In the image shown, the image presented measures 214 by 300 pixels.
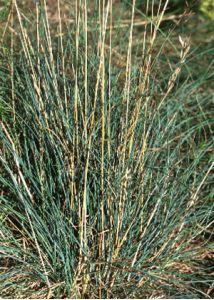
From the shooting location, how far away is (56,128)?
204cm

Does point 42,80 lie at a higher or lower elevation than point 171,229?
A: higher

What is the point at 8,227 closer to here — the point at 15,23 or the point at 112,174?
the point at 112,174

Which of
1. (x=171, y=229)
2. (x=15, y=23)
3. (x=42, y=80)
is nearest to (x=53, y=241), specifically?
(x=171, y=229)

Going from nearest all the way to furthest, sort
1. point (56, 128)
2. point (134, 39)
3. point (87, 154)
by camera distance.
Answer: point (87, 154) < point (56, 128) < point (134, 39)

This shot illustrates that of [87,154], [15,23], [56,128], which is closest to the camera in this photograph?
[87,154]

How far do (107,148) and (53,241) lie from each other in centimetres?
38

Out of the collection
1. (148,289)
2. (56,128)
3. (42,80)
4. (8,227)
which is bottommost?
(148,289)

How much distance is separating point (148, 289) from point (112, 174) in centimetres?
42

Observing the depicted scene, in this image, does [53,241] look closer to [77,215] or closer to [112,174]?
[77,215]

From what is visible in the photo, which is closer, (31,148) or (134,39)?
(31,148)

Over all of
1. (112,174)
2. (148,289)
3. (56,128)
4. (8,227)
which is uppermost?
(56,128)

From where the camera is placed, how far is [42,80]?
7.23ft

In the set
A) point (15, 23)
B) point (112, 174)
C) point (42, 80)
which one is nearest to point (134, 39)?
point (15, 23)

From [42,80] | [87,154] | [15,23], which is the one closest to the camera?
[87,154]
